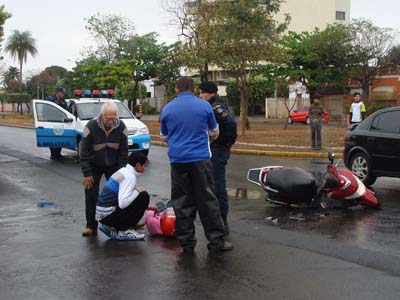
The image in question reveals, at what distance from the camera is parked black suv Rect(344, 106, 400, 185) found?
10.8 m

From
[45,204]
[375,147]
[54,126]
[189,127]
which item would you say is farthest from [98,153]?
[54,126]

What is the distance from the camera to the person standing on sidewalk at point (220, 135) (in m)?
7.15

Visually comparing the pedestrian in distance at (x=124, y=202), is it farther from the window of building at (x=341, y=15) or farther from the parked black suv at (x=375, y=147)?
the window of building at (x=341, y=15)

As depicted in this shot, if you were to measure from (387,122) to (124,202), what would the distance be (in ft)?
20.4

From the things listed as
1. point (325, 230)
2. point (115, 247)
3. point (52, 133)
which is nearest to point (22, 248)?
point (115, 247)

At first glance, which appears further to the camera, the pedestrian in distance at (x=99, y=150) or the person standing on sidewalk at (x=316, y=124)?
the person standing on sidewalk at (x=316, y=124)

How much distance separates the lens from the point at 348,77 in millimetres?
46500

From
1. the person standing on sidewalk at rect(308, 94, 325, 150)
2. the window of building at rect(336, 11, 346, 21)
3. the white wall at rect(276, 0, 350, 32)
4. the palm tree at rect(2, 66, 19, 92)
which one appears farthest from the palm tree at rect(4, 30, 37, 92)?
the person standing on sidewalk at rect(308, 94, 325, 150)

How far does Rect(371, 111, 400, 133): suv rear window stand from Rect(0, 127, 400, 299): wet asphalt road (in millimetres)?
1444

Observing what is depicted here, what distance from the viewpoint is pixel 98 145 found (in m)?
7.54

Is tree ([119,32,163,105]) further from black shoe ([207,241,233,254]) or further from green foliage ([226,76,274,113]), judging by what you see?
black shoe ([207,241,233,254])

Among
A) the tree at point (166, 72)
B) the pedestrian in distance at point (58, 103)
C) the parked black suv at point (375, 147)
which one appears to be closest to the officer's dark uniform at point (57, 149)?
the pedestrian in distance at point (58, 103)

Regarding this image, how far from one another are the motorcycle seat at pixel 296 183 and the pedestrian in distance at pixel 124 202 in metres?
2.54

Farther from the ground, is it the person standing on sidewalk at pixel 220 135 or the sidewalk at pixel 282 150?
the person standing on sidewalk at pixel 220 135
